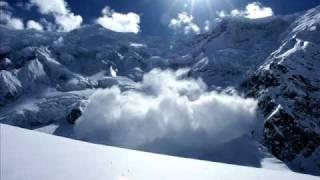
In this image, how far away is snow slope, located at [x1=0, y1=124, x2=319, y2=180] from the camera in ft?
51.8

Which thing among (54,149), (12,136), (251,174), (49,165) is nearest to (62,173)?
(49,165)

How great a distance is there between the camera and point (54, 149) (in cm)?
2089

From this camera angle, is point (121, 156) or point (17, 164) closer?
point (17, 164)

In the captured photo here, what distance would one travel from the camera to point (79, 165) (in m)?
18.2

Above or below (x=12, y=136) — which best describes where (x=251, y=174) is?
below

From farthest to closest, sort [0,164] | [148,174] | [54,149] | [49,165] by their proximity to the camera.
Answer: [54,149], [148,174], [49,165], [0,164]

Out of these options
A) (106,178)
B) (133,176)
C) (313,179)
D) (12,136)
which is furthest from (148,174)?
(313,179)

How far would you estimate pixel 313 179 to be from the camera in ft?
74.8

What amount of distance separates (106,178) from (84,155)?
15.5ft

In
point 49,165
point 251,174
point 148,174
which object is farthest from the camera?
point 251,174

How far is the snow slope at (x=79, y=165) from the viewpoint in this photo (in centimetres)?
1579

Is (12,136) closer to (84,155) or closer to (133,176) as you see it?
(84,155)

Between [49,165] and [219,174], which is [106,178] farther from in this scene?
[219,174]

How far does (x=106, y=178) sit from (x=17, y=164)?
314cm
